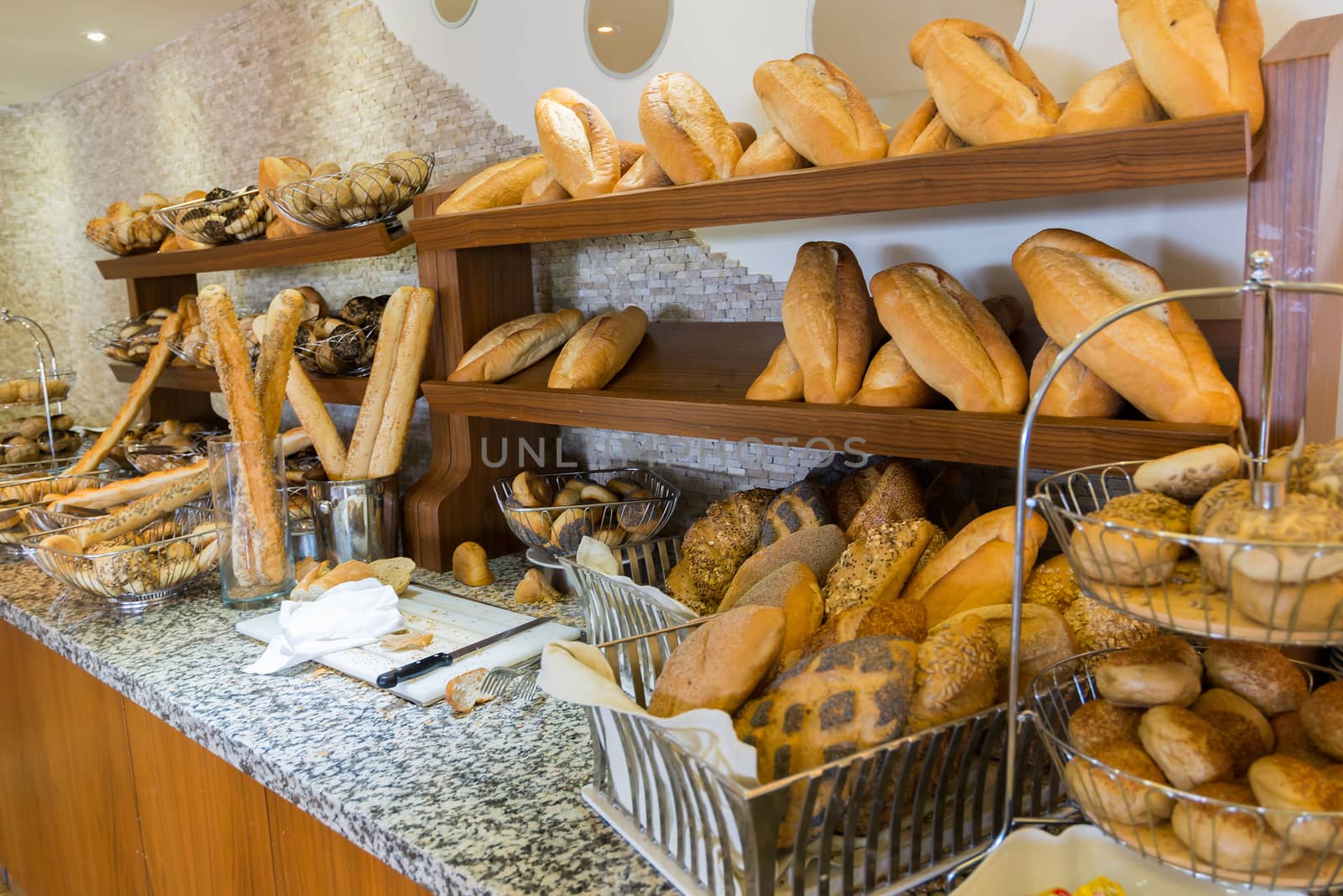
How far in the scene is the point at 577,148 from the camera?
1480mm

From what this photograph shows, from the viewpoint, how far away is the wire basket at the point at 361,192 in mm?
1896

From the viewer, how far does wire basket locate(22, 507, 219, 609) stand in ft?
5.26

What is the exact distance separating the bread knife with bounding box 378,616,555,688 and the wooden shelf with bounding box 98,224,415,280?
0.84 metres

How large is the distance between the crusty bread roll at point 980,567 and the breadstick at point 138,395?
2187mm

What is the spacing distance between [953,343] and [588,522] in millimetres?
698

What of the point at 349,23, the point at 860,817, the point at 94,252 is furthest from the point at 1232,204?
the point at 94,252

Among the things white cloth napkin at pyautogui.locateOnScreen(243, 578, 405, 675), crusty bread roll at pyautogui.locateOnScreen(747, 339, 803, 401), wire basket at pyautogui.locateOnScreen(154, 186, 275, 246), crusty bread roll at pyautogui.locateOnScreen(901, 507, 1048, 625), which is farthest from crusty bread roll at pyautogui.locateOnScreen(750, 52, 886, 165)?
wire basket at pyautogui.locateOnScreen(154, 186, 275, 246)

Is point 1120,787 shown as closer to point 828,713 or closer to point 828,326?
point 828,713

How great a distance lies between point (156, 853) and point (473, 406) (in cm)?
86

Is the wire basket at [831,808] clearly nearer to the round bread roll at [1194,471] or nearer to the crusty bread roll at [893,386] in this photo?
the round bread roll at [1194,471]

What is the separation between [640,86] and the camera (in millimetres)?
1759

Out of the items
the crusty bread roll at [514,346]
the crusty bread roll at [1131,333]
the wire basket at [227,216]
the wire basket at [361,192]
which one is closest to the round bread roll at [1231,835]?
the crusty bread roll at [1131,333]

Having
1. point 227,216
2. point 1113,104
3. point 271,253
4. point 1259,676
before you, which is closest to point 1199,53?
point 1113,104

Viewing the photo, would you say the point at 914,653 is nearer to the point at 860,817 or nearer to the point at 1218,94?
the point at 860,817
